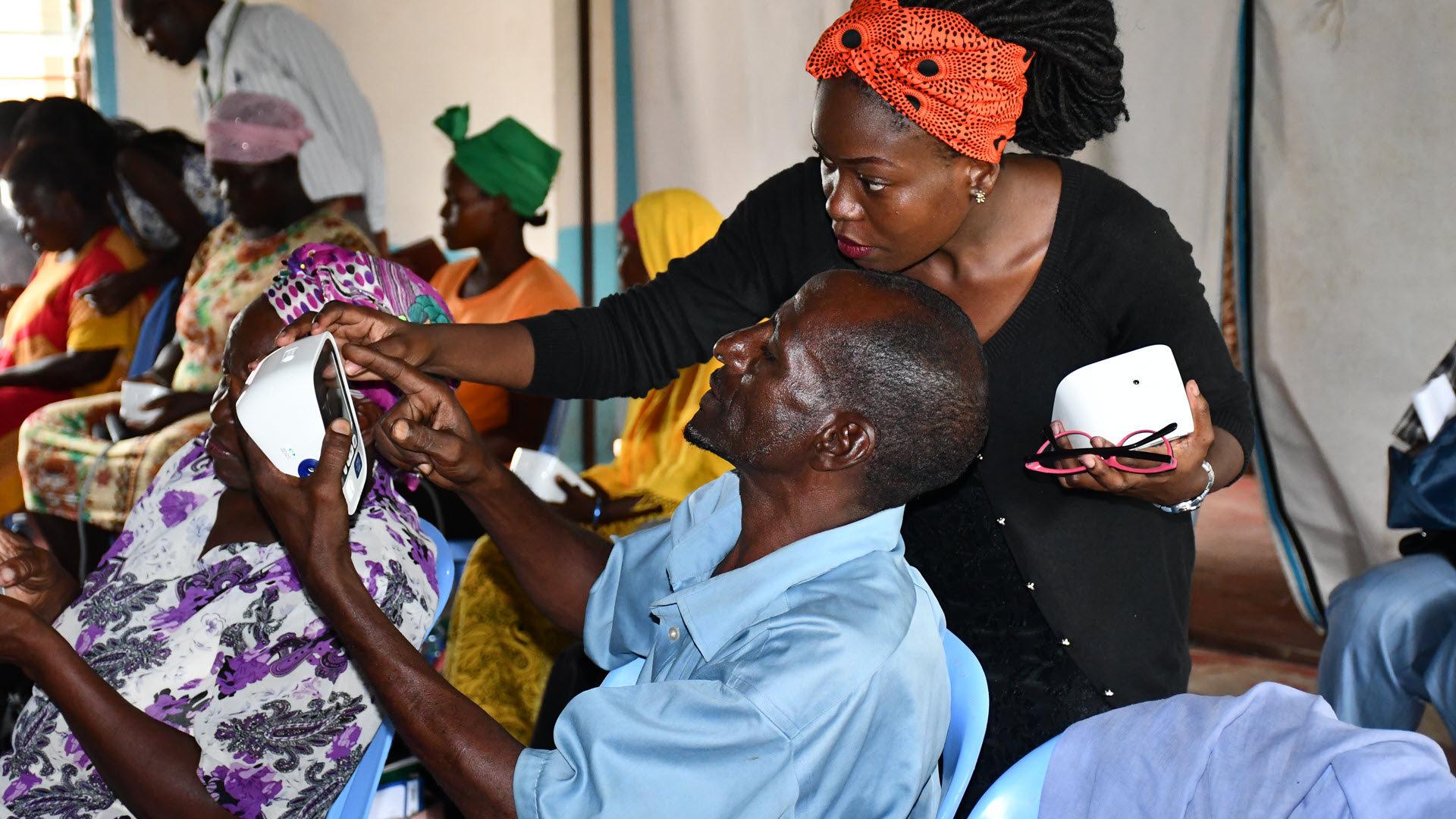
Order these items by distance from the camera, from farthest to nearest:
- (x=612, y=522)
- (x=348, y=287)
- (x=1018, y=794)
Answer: (x=612, y=522) < (x=348, y=287) < (x=1018, y=794)

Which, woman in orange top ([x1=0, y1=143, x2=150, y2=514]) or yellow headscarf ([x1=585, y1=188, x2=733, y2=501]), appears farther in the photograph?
woman in orange top ([x1=0, y1=143, x2=150, y2=514])

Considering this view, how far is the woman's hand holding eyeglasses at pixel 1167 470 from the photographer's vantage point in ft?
5.01

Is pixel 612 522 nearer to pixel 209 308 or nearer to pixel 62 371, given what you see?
pixel 209 308

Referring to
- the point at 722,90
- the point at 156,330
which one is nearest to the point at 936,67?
the point at 722,90

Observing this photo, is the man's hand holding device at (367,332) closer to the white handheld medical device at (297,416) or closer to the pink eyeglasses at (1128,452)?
the white handheld medical device at (297,416)

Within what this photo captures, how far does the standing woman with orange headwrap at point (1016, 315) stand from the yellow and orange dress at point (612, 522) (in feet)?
2.60

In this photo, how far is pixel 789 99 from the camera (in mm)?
4445

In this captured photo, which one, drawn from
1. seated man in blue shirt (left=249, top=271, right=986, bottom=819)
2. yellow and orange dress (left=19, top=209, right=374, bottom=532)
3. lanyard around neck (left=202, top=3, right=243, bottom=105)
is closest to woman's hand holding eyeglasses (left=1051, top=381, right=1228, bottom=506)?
seated man in blue shirt (left=249, top=271, right=986, bottom=819)

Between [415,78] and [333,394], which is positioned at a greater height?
[333,394]

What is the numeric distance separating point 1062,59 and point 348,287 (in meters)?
1.17

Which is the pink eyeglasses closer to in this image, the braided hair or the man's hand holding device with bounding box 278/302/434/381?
the braided hair

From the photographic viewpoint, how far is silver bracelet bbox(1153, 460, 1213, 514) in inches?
63.2

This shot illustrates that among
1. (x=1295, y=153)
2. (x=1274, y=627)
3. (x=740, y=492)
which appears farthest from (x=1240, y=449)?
(x=1274, y=627)

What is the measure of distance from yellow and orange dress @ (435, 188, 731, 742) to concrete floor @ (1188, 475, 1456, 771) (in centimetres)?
155
